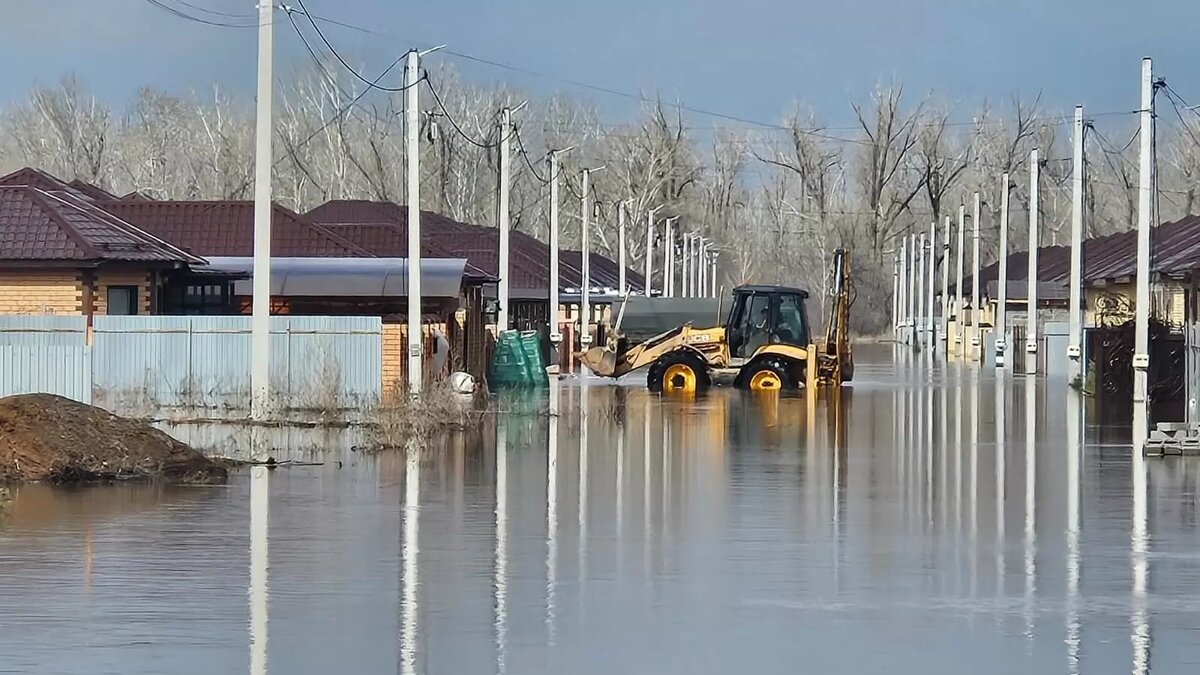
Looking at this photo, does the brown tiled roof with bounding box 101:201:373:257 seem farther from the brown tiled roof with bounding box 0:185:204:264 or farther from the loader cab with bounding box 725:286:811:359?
the loader cab with bounding box 725:286:811:359

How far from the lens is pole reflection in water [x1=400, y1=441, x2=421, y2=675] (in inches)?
448

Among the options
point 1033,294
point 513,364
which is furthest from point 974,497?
point 1033,294

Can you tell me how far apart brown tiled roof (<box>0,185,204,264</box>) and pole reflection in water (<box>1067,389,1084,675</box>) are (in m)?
A: 18.0

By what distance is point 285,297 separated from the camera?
43969 mm

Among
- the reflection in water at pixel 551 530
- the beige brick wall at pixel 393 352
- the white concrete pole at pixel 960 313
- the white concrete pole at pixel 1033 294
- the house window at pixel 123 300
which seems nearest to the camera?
the reflection in water at pixel 551 530

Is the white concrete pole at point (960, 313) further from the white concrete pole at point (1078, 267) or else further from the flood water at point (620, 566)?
the flood water at point (620, 566)

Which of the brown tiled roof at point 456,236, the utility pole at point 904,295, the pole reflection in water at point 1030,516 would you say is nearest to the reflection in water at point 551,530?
the pole reflection in water at point 1030,516

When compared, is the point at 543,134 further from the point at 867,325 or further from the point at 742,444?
the point at 742,444

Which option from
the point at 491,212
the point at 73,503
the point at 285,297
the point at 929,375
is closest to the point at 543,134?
the point at 491,212

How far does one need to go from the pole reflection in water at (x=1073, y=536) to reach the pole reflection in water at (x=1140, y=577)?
1.16 feet

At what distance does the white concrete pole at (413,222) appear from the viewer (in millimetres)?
33344

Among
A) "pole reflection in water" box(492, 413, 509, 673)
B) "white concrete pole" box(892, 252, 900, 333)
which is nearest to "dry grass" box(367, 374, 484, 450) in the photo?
"pole reflection in water" box(492, 413, 509, 673)

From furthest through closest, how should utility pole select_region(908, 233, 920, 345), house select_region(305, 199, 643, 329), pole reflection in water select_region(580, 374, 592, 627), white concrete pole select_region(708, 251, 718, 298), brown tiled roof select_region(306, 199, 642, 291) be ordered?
1. white concrete pole select_region(708, 251, 718, 298)
2. utility pole select_region(908, 233, 920, 345)
3. brown tiled roof select_region(306, 199, 642, 291)
4. house select_region(305, 199, 643, 329)
5. pole reflection in water select_region(580, 374, 592, 627)

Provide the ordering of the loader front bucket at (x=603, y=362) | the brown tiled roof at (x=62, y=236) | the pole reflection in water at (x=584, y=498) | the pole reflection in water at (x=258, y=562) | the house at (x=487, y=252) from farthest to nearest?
the house at (x=487, y=252)
the loader front bucket at (x=603, y=362)
the brown tiled roof at (x=62, y=236)
the pole reflection in water at (x=584, y=498)
the pole reflection in water at (x=258, y=562)
